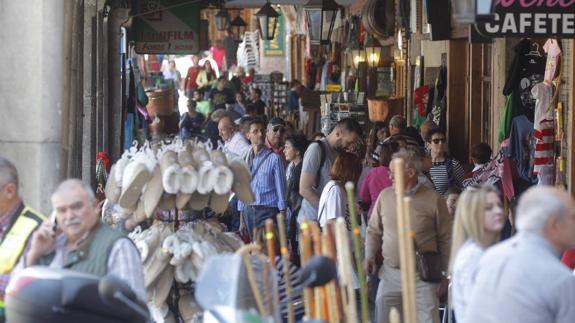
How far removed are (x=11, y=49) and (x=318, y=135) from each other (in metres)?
7.06

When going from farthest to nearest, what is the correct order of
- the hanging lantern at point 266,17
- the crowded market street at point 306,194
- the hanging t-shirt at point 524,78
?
the hanging lantern at point 266,17 < the hanging t-shirt at point 524,78 < the crowded market street at point 306,194

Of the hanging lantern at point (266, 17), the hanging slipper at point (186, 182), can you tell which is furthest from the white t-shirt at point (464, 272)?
the hanging lantern at point (266, 17)

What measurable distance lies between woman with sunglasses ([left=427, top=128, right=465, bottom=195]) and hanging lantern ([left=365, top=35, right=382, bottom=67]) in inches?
365

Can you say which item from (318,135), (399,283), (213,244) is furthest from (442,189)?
(213,244)

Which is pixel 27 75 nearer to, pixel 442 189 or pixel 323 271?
pixel 323 271

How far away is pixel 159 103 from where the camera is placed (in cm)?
2688

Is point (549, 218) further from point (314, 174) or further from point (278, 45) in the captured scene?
point (278, 45)

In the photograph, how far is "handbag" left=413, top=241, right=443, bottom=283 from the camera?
971cm

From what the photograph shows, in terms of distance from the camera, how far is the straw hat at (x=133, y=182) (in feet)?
29.7

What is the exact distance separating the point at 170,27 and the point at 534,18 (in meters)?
12.6

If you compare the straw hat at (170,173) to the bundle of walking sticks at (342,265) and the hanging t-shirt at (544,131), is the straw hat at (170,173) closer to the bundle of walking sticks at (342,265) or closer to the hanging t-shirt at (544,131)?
the bundle of walking sticks at (342,265)

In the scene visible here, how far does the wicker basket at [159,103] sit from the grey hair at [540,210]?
20741 mm

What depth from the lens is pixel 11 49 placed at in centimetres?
996

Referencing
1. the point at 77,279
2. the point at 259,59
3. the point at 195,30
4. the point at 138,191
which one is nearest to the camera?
the point at 77,279
